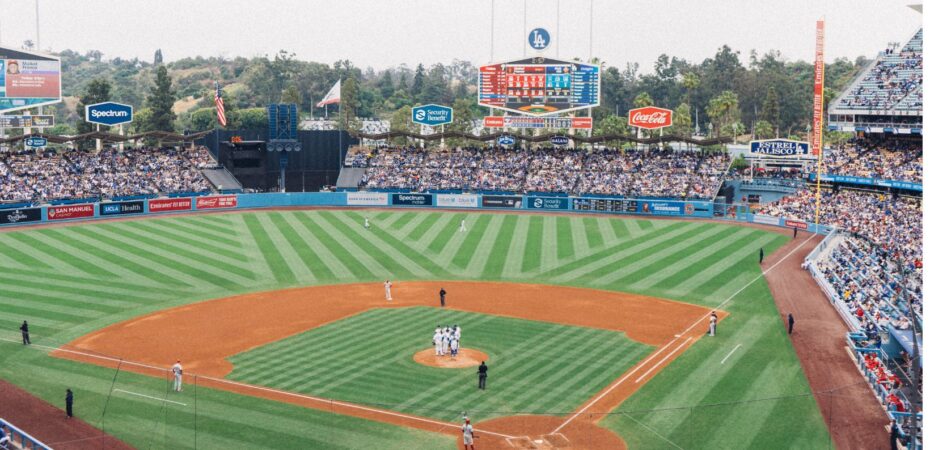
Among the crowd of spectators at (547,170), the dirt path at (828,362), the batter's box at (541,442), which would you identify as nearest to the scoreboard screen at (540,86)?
the crowd of spectators at (547,170)

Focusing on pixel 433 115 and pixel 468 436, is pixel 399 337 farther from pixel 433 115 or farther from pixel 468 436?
pixel 433 115

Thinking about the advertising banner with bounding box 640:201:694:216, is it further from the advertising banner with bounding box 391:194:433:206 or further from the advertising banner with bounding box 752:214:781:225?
the advertising banner with bounding box 391:194:433:206

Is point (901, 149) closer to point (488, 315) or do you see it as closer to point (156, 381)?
point (488, 315)

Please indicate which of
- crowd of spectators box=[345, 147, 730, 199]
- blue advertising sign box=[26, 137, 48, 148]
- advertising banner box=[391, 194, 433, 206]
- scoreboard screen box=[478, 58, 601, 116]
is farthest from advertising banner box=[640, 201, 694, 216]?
blue advertising sign box=[26, 137, 48, 148]

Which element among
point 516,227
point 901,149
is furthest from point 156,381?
point 901,149

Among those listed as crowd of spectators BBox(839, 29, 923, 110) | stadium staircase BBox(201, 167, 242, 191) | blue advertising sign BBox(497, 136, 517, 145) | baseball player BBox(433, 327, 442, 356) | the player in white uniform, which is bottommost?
the player in white uniform

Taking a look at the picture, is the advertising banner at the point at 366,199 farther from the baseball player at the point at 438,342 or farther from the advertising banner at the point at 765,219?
the baseball player at the point at 438,342

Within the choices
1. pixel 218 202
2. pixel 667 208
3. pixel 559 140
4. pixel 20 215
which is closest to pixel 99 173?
pixel 218 202
